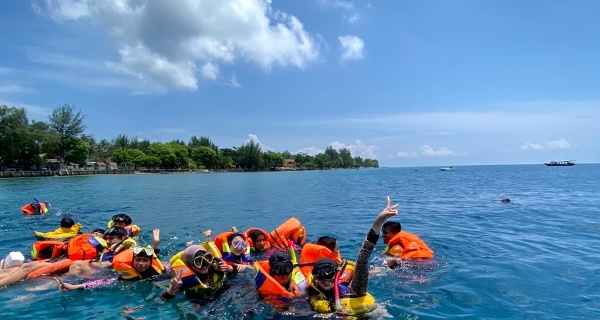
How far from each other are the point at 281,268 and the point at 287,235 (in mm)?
5119

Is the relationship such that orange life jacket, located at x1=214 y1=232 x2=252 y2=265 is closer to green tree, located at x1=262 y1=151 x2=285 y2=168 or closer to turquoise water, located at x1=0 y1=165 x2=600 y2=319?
turquoise water, located at x1=0 y1=165 x2=600 y2=319

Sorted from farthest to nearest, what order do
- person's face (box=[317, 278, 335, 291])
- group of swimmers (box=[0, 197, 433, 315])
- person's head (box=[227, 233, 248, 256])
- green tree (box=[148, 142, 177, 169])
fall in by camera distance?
green tree (box=[148, 142, 177, 169]), person's head (box=[227, 233, 248, 256]), person's face (box=[317, 278, 335, 291]), group of swimmers (box=[0, 197, 433, 315])

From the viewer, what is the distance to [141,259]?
7.59 m

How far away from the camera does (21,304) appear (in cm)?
705

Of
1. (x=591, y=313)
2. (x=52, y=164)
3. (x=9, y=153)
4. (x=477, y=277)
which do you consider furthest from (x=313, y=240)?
(x=52, y=164)

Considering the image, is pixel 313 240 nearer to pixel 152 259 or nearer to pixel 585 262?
pixel 152 259

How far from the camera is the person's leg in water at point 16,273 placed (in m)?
7.95

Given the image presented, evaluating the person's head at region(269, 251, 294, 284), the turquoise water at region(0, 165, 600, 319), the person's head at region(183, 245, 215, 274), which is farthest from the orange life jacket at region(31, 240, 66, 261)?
the person's head at region(269, 251, 294, 284)

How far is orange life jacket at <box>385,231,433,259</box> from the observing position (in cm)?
939

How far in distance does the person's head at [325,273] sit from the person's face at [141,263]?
4060 millimetres

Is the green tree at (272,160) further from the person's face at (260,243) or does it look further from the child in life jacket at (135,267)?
the child in life jacket at (135,267)

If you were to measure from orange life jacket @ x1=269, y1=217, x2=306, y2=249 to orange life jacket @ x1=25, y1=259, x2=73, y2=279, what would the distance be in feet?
18.0

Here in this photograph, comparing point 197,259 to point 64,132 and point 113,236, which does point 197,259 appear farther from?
point 64,132

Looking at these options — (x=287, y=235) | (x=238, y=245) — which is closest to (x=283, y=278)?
(x=238, y=245)
